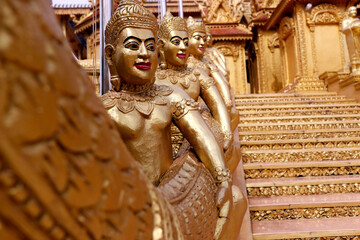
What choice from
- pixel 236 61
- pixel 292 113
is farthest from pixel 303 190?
pixel 236 61

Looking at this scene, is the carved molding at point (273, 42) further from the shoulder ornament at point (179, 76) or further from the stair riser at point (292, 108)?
the shoulder ornament at point (179, 76)

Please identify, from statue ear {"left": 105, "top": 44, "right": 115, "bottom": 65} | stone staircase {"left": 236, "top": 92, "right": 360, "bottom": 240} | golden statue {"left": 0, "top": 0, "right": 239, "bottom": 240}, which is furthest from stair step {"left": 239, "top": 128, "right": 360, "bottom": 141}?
golden statue {"left": 0, "top": 0, "right": 239, "bottom": 240}

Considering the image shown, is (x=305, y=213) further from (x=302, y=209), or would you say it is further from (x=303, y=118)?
(x=303, y=118)

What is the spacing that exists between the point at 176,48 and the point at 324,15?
778 centimetres

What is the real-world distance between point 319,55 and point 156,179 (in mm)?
8356

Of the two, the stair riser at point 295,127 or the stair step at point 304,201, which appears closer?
the stair step at point 304,201

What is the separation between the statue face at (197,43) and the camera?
3024mm

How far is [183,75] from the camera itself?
204cm

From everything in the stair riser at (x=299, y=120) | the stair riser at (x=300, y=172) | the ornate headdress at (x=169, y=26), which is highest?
the ornate headdress at (x=169, y=26)

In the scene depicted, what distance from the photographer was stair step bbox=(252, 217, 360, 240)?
1.90m

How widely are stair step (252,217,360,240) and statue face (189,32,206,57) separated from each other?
1.79 meters

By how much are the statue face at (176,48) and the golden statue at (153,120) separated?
2.43 ft

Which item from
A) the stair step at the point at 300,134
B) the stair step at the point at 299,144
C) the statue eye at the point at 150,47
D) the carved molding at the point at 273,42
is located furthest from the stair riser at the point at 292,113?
the carved molding at the point at 273,42

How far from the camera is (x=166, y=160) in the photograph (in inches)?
47.5
